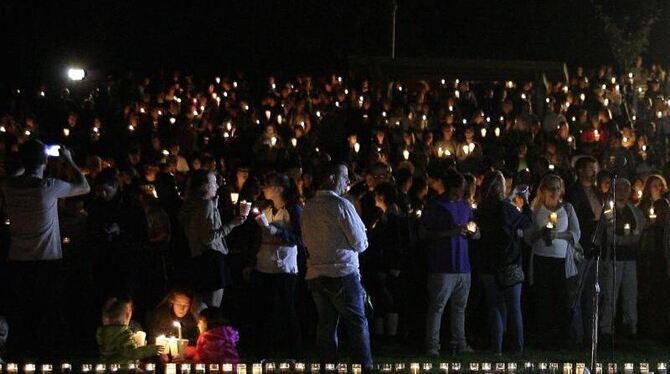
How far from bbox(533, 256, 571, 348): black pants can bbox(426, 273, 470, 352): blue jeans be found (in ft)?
3.30

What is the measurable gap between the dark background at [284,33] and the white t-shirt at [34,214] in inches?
900

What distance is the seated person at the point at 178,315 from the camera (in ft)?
→ 38.1

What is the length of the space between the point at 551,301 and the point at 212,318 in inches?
151

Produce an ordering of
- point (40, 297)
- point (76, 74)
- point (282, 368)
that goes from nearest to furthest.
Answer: point (282, 368)
point (40, 297)
point (76, 74)

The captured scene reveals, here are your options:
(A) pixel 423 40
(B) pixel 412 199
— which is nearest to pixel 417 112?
(B) pixel 412 199

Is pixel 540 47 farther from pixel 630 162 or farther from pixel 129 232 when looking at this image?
pixel 129 232

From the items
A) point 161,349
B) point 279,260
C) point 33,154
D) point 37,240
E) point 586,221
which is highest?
point 33,154

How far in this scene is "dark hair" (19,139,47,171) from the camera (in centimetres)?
1074

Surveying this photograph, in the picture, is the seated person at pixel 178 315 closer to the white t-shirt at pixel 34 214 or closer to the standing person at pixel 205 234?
the standing person at pixel 205 234

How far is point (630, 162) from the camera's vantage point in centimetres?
1872

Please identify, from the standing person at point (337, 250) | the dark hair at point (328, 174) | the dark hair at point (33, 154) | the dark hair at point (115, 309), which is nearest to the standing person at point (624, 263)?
the standing person at point (337, 250)

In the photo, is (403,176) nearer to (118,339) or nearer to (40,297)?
(118,339)

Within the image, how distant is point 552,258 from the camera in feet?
42.9

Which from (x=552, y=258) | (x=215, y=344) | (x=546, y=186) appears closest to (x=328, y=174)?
(x=215, y=344)
